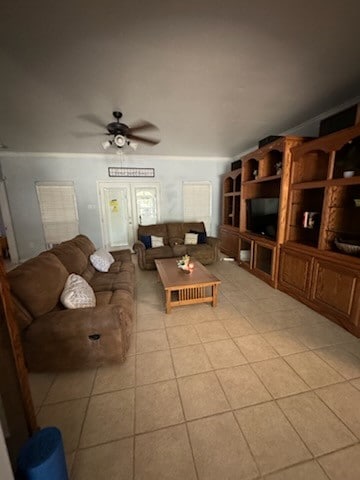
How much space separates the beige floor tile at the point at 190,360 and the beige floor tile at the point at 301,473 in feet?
2.46

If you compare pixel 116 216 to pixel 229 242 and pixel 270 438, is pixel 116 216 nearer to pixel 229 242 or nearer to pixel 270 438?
pixel 229 242

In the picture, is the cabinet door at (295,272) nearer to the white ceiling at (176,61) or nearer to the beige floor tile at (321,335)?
the beige floor tile at (321,335)

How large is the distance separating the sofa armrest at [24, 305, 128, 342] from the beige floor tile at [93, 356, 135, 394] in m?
0.37

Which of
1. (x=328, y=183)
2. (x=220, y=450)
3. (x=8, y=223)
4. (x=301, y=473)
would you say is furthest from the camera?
(x=8, y=223)

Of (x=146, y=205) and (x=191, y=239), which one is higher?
(x=146, y=205)

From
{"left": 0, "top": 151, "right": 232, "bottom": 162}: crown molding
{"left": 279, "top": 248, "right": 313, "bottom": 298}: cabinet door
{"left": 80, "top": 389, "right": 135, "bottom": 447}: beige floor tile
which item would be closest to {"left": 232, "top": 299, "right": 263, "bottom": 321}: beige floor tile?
{"left": 279, "top": 248, "right": 313, "bottom": 298}: cabinet door

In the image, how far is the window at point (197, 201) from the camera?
5.86 m

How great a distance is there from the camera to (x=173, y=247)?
441cm

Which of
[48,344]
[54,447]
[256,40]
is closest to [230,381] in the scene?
[54,447]

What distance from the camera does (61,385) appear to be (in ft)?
5.44

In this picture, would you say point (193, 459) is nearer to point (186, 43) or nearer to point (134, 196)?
point (186, 43)

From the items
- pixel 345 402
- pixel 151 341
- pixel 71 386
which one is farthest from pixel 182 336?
pixel 345 402

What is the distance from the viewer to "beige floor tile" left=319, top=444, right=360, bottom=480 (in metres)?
1.09

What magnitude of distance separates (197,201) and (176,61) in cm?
411
